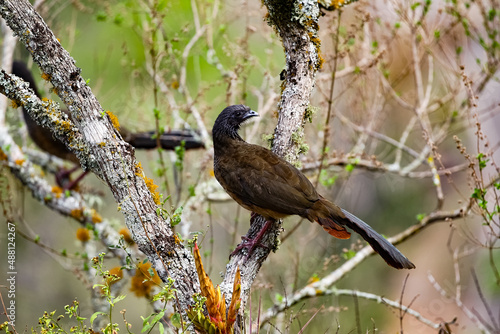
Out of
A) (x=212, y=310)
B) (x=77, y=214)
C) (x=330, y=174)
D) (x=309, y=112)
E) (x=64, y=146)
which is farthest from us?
(x=330, y=174)

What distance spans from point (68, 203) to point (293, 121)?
2.47 m

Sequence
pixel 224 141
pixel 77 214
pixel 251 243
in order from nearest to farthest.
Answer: pixel 251 243, pixel 224 141, pixel 77 214

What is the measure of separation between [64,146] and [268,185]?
2752mm

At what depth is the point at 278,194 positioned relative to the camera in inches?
123

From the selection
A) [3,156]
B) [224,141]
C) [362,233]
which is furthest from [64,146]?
[362,233]

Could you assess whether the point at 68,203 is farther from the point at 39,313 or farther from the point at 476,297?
the point at 476,297

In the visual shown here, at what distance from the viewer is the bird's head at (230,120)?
11.7 feet

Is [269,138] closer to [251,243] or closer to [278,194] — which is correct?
[278,194]

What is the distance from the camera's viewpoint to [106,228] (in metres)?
4.57

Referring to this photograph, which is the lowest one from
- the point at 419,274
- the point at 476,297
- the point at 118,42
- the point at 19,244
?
the point at 476,297

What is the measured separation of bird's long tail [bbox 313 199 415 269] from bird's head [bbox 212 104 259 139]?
0.81 metres

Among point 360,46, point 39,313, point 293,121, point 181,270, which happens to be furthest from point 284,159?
point 39,313

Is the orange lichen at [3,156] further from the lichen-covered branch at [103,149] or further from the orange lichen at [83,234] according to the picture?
the lichen-covered branch at [103,149]

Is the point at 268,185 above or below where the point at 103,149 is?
above
